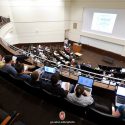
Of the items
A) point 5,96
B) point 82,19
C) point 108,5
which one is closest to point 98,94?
point 5,96

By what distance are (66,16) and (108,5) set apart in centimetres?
397

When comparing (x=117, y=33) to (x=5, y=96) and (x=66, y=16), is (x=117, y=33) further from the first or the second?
(x=5, y=96)

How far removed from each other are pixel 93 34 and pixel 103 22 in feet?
4.27

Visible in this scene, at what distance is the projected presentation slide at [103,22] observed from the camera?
32.2 feet

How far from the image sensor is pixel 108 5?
9.71 metres

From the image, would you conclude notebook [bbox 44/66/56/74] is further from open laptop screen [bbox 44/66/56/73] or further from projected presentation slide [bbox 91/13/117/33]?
projected presentation slide [bbox 91/13/117/33]

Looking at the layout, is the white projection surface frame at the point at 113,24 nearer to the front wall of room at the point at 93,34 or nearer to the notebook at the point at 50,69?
the front wall of room at the point at 93,34

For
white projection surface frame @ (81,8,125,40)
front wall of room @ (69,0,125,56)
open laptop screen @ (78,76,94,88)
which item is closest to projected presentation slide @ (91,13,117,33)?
white projection surface frame @ (81,8,125,40)

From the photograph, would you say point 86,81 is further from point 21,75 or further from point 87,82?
point 21,75

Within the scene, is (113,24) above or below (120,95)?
above

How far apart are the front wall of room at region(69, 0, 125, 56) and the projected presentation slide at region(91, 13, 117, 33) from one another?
1.64 ft

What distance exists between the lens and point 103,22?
10.3 meters

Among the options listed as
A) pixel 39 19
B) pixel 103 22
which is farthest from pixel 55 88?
pixel 39 19

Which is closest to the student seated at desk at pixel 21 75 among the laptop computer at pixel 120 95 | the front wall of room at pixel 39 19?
the laptop computer at pixel 120 95
